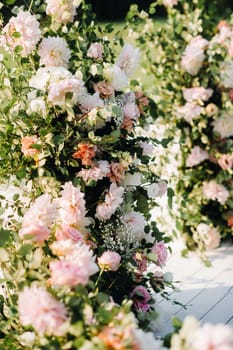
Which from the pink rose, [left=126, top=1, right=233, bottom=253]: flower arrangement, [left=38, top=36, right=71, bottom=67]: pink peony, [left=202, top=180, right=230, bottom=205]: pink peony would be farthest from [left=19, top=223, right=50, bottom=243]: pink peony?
[left=202, top=180, right=230, bottom=205]: pink peony

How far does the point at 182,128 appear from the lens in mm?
2949

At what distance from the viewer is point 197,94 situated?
2.78 metres

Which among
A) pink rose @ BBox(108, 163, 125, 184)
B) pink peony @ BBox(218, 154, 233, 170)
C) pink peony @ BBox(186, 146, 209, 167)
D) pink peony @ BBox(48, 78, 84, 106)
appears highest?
pink peony @ BBox(48, 78, 84, 106)

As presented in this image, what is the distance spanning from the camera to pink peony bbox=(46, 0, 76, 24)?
1868 millimetres

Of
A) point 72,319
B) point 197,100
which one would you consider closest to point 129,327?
point 72,319

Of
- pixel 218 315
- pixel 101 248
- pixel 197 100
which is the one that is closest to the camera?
pixel 101 248

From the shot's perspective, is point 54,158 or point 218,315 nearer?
point 54,158

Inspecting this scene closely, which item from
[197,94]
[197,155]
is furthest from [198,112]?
[197,155]

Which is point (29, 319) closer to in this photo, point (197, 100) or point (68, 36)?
point (68, 36)

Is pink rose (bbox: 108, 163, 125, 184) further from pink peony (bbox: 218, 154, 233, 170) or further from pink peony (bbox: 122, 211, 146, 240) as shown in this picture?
pink peony (bbox: 218, 154, 233, 170)

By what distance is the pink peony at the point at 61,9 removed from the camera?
1.87m

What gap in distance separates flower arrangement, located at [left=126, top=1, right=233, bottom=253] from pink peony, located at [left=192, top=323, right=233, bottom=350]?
1851mm

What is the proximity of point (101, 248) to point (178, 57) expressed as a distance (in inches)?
51.9


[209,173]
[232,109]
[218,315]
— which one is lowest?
[218,315]
